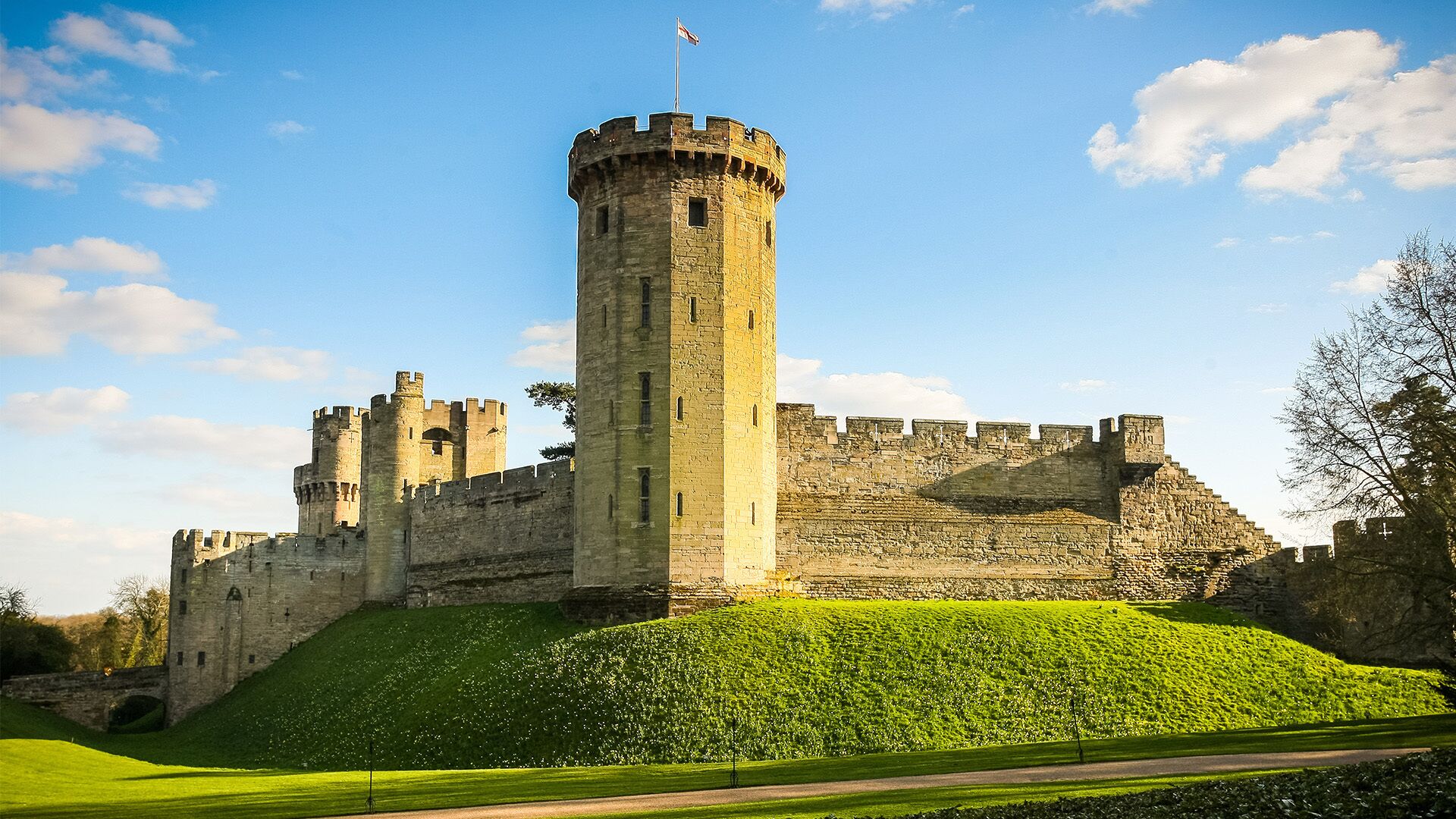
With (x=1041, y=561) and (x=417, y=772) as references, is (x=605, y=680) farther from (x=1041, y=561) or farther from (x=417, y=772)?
(x=1041, y=561)

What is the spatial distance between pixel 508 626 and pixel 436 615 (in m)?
6.94

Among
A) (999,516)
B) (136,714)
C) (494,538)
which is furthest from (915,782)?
(136,714)

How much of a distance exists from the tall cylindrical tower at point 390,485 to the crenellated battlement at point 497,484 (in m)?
1.23

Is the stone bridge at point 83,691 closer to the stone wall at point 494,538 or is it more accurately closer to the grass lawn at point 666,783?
the stone wall at point 494,538

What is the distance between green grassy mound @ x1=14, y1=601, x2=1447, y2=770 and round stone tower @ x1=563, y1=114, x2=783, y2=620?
1.65 meters

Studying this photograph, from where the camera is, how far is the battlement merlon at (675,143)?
35.8 meters

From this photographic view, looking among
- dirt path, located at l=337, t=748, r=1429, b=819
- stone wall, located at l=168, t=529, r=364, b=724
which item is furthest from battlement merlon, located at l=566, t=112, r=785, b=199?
stone wall, located at l=168, t=529, r=364, b=724

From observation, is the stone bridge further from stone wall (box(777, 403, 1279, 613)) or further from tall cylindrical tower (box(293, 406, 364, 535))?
stone wall (box(777, 403, 1279, 613))

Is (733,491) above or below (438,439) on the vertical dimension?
below

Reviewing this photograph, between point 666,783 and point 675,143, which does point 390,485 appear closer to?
point 675,143

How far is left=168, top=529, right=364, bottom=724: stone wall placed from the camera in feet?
161

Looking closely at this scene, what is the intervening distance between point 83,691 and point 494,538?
18.1m

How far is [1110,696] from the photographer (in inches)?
1208

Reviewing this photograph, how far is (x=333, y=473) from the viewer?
2359 inches
